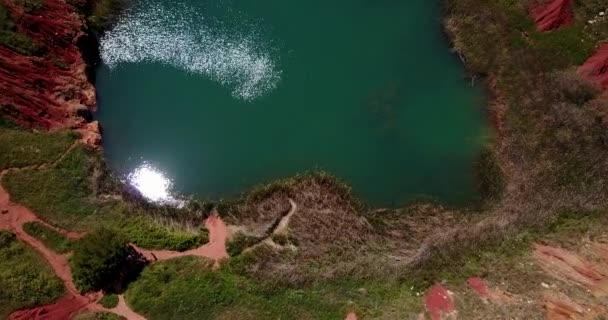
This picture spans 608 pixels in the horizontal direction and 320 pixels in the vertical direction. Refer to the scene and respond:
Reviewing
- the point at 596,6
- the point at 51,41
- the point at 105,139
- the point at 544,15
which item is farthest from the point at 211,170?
the point at 596,6

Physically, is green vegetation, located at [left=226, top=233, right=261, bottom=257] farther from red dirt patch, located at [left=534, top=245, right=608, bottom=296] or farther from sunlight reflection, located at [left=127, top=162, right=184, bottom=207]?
red dirt patch, located at [left=534, top=245, right=608, bottom=296]

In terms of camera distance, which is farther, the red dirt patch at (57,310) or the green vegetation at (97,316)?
the green vegetation at (97,316)

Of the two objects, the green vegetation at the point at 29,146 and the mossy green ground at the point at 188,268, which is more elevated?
the green vegetation at the point at 29,146

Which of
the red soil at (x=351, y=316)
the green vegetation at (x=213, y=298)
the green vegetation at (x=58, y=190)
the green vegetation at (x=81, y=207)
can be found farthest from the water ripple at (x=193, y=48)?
the red soil at (x=351, y=316)

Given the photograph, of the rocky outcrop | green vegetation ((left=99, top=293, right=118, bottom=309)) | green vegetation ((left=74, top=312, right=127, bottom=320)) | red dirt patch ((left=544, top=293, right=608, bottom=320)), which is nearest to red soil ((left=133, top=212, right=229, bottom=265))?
green vegetation ((left=99, top=293, right=118, bottom=309))

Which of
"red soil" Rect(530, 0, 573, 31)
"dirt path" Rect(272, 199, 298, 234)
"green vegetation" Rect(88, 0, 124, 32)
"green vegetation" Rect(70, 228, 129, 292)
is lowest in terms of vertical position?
"green vegetation" Rect(70, 228, 129, 292)

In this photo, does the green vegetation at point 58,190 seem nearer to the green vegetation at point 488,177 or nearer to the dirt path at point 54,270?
the dirt path at point 54,270

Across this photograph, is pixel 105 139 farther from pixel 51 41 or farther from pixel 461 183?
pixel 461 183
